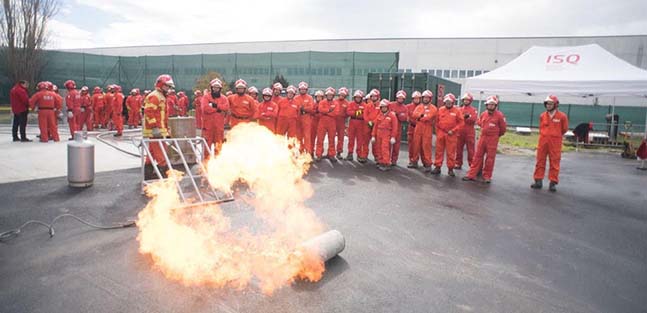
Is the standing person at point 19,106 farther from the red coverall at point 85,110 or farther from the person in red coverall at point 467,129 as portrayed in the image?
the person in red coverall at point 467,129

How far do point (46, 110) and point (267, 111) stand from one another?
7600 mm

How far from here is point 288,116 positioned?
1134cm

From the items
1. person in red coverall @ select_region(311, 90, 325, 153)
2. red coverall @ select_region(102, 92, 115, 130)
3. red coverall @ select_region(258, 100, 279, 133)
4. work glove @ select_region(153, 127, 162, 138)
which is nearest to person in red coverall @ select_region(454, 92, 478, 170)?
person in red coverall @ select_region(311, 90, 325, 153)

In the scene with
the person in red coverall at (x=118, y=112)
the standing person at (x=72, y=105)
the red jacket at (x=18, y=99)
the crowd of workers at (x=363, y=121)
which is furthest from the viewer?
the person in red coverall at (x=118, y=112)

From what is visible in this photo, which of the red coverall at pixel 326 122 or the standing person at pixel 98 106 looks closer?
the red coverall at pixel 326 122

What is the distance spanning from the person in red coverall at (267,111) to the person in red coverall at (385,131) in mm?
2894

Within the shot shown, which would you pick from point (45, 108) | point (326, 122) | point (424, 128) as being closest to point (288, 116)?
point (326, 122)

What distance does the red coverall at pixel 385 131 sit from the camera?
35.0ft

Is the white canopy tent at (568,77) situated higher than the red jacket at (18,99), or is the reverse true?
the white canopy tent at (568,77)

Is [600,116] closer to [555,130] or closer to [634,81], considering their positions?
[634,81]

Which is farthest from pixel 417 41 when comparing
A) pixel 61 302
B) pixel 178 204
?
pixel 61 302

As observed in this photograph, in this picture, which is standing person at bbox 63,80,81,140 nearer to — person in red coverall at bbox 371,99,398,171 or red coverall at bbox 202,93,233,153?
red coverall at bbox 202,93,233,153

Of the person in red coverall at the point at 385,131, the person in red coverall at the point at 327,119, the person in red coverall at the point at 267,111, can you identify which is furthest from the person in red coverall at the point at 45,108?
the person in red coverall at the point at 385,131

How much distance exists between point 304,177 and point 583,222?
552 cm
